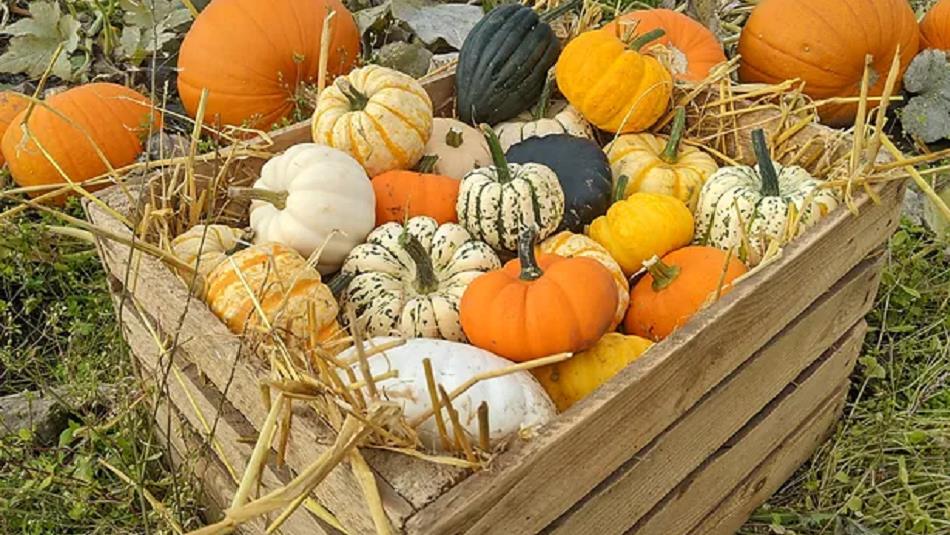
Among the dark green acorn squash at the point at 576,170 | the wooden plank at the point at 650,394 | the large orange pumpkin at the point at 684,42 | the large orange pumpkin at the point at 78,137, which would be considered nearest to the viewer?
the wooden plank at the point at 650,394

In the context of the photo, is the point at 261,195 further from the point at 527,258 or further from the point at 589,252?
the point at 589,252

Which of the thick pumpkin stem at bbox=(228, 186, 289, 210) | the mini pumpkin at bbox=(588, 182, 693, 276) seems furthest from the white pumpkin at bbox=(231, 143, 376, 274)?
the mini pumpkin at bbox=(588, 182, 693, 276)

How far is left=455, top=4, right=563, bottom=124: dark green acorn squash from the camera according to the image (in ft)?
9.06

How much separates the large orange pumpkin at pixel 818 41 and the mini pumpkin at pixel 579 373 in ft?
5.92

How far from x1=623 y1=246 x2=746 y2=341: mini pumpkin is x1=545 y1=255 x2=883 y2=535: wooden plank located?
A: 169mm

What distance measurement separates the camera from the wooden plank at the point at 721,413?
72.3 inches

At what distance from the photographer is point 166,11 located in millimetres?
4035

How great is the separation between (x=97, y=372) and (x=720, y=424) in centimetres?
167

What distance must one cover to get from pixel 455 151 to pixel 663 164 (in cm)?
53

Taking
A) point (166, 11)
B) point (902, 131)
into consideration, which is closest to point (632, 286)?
point (902, 131)

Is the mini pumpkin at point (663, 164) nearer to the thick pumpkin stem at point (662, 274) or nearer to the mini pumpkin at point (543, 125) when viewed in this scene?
the mini pumpkin at point (543, 125)

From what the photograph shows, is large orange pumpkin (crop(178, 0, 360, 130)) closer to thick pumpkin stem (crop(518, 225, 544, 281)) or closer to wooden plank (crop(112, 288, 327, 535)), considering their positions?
wooden plank (crop(112, 288, 327, 535))

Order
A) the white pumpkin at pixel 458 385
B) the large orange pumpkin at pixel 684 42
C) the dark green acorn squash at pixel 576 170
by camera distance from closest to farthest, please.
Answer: the white pumpkin at pixel 458 385 < the dark green acorn squash at pixel 576 170 < the large orange pumpkin at pixel 684 42

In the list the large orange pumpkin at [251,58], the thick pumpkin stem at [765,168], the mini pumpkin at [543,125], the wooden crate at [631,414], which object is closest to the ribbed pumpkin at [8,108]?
the large orange pumpkin at [251,58]
